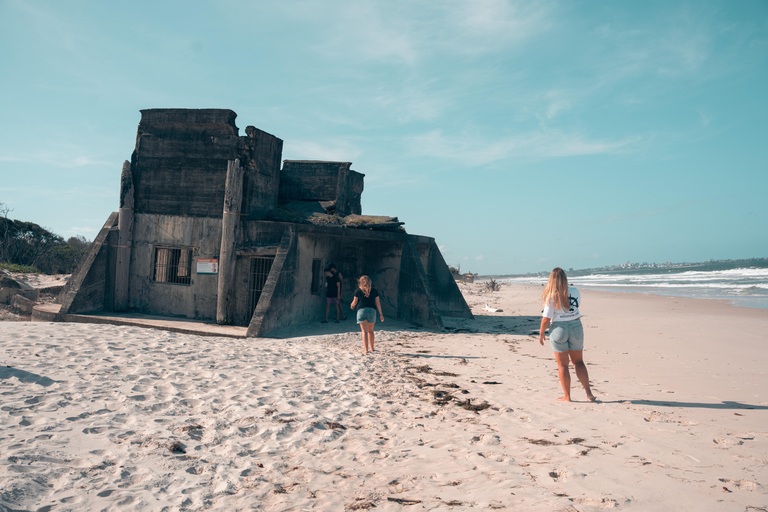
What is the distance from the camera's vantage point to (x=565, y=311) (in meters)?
5.54

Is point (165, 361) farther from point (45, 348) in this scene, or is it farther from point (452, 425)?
point (452, 425)

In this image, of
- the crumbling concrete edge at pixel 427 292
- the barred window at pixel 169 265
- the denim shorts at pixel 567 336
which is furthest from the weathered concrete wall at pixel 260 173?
the denim shorts at pixel 567 336

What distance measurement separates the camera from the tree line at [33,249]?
26234 millimetres

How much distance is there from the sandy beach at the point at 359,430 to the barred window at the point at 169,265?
388cm

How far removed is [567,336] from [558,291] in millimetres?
572

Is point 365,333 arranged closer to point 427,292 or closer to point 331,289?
point 331,289

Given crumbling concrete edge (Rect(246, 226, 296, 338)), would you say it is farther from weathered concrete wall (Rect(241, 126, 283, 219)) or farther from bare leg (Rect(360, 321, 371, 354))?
bare leg (Rect(360, 321, 371, 354))

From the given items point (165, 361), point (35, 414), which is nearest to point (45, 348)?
point (165, 361)

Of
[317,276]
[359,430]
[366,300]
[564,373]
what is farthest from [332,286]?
[564,373]

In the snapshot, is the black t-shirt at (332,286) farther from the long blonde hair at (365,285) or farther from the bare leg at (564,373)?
the bare leg at (564,373)

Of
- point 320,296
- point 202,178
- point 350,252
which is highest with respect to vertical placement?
point 202,178

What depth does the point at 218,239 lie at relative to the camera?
1184 cm

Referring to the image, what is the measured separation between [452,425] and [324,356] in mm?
3784

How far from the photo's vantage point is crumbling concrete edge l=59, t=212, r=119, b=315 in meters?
11.5
